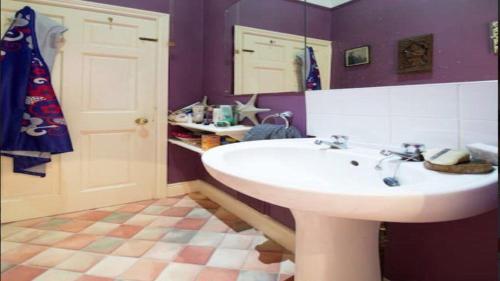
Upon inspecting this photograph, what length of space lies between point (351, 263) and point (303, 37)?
Answer: 4.09 ft

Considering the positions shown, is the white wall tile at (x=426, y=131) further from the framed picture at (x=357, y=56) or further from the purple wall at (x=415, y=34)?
the framed picture at (x=357, y=56)

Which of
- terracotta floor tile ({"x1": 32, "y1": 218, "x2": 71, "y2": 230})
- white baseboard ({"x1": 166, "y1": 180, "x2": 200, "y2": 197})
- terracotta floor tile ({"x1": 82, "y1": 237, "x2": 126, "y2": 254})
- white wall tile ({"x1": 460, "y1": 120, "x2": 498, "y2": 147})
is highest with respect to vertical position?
white wall tile ({"x1": 460, "y1": 120, "x2": 498, "y2": 147})

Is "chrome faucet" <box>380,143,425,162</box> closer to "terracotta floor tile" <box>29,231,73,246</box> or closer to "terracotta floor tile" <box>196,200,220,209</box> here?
"terracotta floor tile" <box>196,200,220,209</box>

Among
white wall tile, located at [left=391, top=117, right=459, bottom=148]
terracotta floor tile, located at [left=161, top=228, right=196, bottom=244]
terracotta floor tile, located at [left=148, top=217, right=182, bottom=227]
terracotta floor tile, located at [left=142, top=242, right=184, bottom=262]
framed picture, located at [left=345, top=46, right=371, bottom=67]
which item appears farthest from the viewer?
terracotta floor tile, located at [left=148, top=217, right=182, bottom=227]

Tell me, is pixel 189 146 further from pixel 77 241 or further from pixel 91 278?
pixel 91 278

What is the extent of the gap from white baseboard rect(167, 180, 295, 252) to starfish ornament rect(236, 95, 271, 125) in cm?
67

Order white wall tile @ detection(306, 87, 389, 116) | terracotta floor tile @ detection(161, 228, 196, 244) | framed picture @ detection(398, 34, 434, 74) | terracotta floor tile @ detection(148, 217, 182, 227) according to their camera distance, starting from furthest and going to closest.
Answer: terracotta floor tile @ detection(148, 217, 182, 227) → terracotta floor tile @ detection(161, 228, 196, 244) → white wall tile @ detection(306, 87, 389, 116) → framed picture @ detection(398, 34, 434, 74)

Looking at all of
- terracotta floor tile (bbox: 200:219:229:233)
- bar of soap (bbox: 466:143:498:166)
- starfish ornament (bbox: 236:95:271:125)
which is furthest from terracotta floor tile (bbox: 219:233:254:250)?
bar of soap (bbox: 466:143:498:166)

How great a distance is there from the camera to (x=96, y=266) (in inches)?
61.7

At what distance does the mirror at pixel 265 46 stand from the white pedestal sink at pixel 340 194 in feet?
2.09

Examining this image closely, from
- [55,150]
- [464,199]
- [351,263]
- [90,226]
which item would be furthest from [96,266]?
[464,199]

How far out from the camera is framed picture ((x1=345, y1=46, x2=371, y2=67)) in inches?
50.9

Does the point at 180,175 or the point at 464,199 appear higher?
the point at 464,199

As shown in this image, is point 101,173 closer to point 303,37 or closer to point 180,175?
point 180,175
